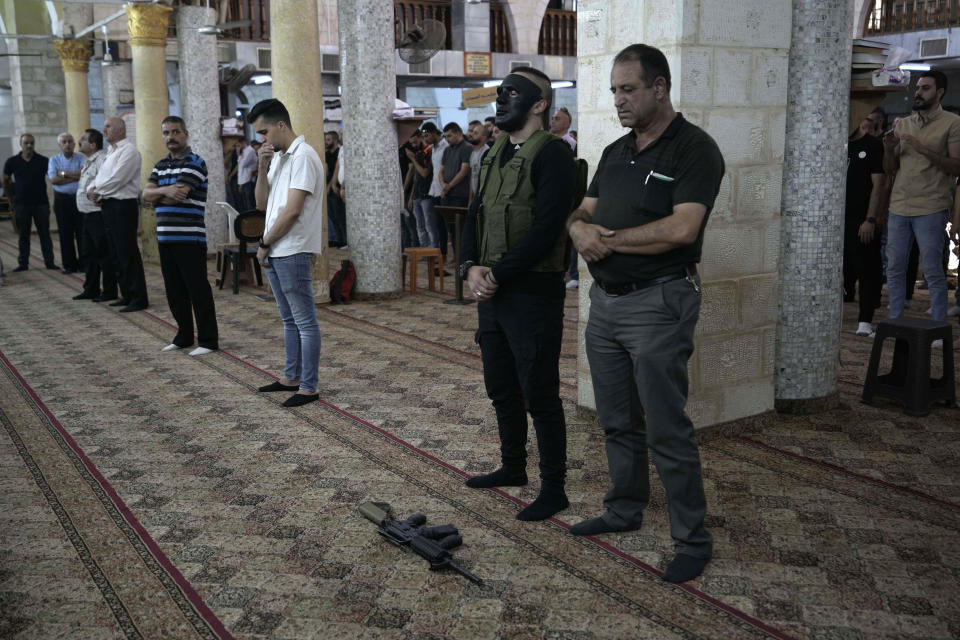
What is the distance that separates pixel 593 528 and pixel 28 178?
9.80 m

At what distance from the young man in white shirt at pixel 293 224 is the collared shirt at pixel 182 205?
1.20 metres

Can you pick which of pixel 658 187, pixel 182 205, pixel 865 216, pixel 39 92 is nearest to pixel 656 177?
pixel 658 187

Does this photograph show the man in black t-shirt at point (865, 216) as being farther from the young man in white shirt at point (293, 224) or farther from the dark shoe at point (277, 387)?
the dark shoe at point (277, 387)

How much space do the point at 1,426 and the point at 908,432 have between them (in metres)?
4.42

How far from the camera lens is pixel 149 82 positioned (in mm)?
11562

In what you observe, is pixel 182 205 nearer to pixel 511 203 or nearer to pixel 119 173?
pixel 119 173

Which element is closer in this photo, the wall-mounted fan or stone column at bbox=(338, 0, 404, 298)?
stone column at bbox=(338, 0, 404, 298)

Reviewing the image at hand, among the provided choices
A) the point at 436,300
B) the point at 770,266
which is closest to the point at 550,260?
the point at 770,266

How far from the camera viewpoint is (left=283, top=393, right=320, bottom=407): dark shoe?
4.91m

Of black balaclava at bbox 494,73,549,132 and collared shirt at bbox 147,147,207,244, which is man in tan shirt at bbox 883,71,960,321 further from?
collared shirt at bbox 147,147,207,244

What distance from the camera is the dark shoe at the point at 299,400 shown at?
4910 mm

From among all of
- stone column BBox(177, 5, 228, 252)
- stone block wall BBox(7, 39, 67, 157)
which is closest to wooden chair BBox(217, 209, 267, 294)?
stone column BBox(177, 5, 228, 252)

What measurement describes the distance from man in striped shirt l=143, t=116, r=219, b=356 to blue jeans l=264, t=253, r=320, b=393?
1.16m

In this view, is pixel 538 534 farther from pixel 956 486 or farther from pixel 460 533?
pixel 956 486
